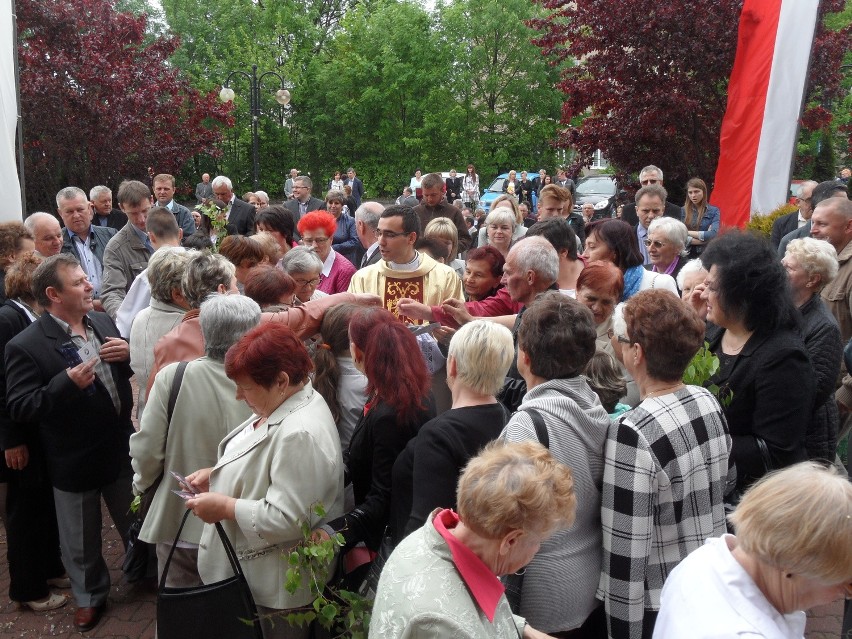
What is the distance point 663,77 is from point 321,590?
10.4m

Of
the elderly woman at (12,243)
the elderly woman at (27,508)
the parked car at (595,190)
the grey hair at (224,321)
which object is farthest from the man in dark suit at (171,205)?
the parked car at (595,190)

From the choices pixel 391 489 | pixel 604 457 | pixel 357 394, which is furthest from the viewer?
pixel 357 394

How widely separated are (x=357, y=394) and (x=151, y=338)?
1.25m

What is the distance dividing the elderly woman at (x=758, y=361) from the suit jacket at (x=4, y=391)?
3753 millimetres

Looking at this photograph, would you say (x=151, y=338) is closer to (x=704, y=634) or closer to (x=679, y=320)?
(x=679, y=320)

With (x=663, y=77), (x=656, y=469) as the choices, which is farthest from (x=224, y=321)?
(x=663, y=77)

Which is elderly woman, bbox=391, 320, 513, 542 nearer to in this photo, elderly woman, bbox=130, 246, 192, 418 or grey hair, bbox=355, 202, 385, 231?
elderly woman, bbox=130, 246, 192, 418

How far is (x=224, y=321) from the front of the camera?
3.31 metres

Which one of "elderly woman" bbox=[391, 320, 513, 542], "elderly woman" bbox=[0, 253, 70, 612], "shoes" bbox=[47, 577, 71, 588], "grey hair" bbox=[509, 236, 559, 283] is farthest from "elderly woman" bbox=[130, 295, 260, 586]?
"shoes" bbox=[47, 577, 71, 588]

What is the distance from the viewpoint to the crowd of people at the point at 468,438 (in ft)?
6.21

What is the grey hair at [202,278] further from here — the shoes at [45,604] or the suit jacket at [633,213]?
the suit jacket at [633,213]

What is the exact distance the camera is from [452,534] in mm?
1968

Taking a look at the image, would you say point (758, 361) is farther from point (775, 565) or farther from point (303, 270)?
point (303, 270)

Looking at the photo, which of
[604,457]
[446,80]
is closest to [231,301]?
[604,457]
